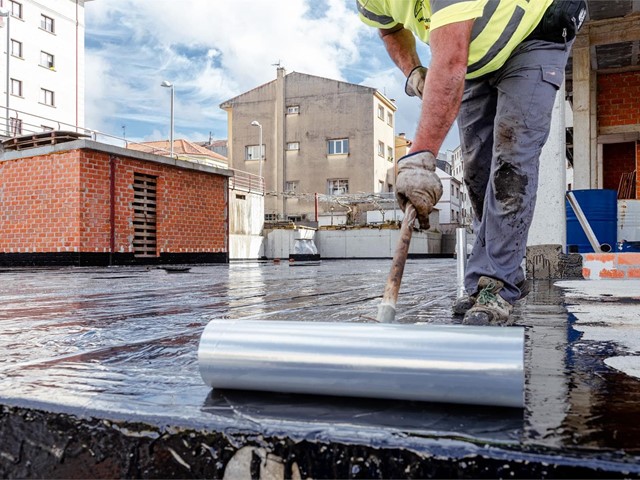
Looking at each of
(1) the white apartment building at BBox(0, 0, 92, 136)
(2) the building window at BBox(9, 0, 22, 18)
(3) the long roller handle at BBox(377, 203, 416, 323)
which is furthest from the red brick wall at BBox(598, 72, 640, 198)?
(2) the building window at BBox(9, 0, 22, 18)

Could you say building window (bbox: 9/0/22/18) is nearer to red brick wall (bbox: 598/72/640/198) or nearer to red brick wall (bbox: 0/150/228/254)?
red brick wall (bbox: 0/150/228/254)

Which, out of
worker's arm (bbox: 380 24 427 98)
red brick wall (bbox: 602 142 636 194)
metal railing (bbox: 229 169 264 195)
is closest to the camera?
worker's arm (bbox: 380 24 427 98)

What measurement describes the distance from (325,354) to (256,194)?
23.1 m

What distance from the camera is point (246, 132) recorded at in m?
33.5

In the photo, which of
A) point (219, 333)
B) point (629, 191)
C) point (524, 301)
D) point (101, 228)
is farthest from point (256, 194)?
point (219, 333)

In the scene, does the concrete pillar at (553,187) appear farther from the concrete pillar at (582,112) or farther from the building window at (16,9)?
the building window at (16,9)

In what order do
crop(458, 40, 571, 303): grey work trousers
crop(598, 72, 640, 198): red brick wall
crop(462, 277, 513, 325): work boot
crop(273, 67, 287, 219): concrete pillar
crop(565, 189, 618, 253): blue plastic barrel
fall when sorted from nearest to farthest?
crop(462, 277, 513, 325): work boot < crop(458, 40, 571, 303): grey work trousers < crop(565, 189, 618, 253): blue plastic barrel < crop(598, 72, 640, 198): red brick wall < crop(273, 67, 287, 219): concrete pillar

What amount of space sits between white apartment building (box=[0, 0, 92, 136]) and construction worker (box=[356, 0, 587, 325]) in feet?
86.4

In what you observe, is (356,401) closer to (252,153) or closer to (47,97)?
(47,97)

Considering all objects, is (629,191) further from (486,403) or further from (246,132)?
(246,132)

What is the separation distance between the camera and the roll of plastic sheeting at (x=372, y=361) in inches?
35.2

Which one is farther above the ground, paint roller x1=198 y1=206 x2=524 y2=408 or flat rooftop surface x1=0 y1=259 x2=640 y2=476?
paint roller x1=198 y1=206 x2=524 y2=408

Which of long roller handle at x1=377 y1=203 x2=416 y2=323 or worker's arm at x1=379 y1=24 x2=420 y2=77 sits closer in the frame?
long roller handle at x1=377 y1=203 x2=416 y2=323

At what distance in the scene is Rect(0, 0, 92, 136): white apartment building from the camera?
86.4ft
